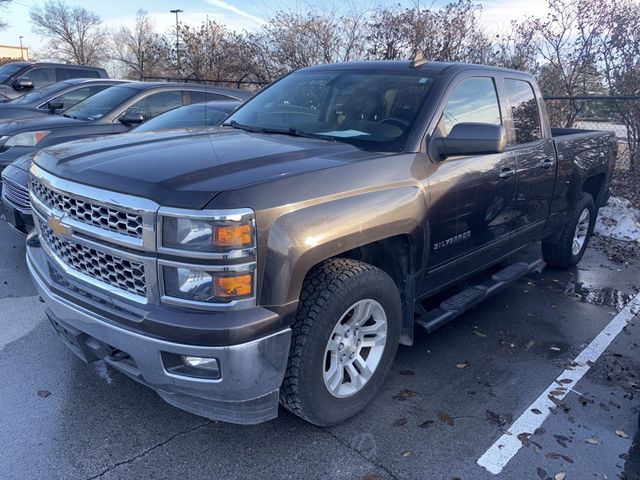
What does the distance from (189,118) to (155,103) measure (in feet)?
6.43

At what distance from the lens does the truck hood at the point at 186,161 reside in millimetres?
2301

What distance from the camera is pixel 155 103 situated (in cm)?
769

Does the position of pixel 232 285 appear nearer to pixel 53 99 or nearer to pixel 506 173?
pixel 506 173

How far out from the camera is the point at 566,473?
268 cm

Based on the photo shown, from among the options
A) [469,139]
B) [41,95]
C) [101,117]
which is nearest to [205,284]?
[469,139]

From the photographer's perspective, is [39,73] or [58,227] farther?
[39,73]

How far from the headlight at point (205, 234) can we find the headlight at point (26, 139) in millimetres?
5396

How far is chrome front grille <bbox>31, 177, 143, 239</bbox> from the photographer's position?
2.30m

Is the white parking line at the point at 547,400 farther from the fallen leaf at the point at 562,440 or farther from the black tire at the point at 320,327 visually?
the black tire at the point at 320,327

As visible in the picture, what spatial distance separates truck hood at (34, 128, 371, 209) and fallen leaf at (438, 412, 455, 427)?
5.21 ft

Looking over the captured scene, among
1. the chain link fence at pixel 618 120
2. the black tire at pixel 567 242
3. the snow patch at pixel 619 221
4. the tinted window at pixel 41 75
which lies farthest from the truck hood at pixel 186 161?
the tinted window at pixel 41 75

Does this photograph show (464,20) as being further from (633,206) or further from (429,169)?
(429,169)

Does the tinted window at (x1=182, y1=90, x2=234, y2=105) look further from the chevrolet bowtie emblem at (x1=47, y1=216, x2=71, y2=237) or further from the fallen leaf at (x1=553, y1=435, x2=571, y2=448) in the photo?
the fallen leaf at (x1=553, y1=435, x2=571, y2=448)

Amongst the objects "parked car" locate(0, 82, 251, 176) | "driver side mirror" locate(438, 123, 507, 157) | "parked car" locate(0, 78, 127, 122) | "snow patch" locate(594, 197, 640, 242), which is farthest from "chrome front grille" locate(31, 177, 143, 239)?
"snow patch" locate(594, 197, 640, 242)
